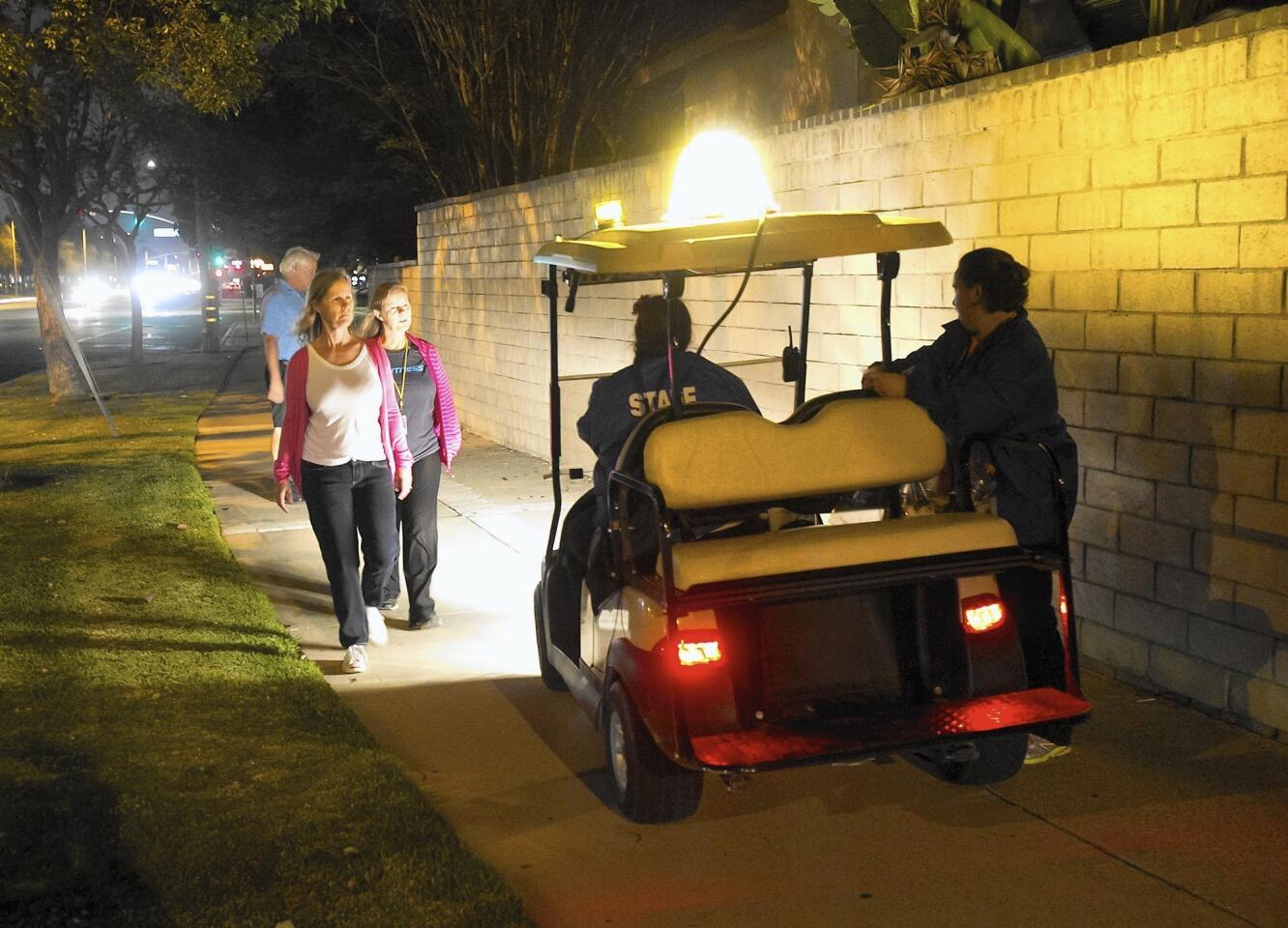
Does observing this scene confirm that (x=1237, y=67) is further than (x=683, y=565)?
Yes

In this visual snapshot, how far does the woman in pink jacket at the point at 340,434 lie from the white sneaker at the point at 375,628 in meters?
0.27

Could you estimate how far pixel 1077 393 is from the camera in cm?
657

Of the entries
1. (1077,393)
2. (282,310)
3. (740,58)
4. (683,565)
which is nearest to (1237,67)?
(1077,393)

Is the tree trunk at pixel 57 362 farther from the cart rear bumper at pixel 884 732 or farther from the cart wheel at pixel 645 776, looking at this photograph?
the cart rear bumper at pixel 884 732

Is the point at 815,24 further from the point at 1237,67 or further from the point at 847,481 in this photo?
the point at 847,481

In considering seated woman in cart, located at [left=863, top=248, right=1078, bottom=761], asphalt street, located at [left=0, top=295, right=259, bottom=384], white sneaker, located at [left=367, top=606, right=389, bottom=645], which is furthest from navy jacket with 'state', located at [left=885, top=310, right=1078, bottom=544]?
asphalt street, located at [left=0, top=295, right=259, bottom=384]

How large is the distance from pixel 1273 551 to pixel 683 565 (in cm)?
247

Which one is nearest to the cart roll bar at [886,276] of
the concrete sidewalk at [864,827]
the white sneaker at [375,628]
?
the concrete sidewalk at [864,827]

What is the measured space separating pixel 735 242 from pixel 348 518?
279cm

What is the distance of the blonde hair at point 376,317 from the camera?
7.41 metres

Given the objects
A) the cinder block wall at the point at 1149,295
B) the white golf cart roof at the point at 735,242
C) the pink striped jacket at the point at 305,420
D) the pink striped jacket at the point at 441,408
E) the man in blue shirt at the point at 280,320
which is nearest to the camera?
the white golf cart roof at the point at 735,242

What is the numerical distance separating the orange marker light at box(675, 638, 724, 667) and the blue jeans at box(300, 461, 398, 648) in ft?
9.92

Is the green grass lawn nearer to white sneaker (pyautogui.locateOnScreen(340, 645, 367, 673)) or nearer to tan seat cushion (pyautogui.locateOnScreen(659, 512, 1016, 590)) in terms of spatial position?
white sneaker (pyautogui.locateOnScreen(340, 645, 367, 673))

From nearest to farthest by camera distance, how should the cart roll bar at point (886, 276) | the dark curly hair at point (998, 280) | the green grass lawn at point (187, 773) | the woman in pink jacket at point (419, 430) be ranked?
1. the green grass lawn at point (187, 773)
2. the dark curly hair at point (998, 280)
3. the cart roll bar at point (886, 276)
4. the woman in pink jacket at point (419, 430)
